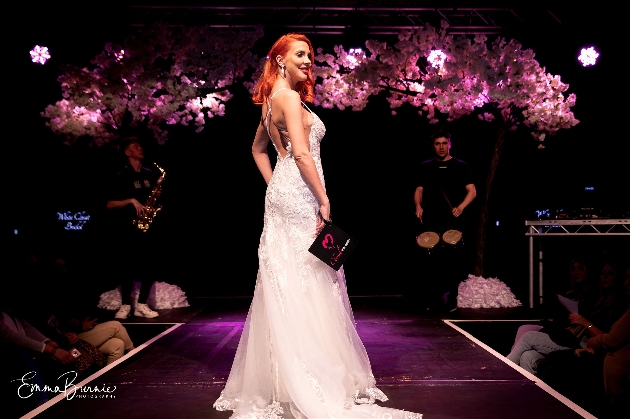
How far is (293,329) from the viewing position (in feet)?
9.20

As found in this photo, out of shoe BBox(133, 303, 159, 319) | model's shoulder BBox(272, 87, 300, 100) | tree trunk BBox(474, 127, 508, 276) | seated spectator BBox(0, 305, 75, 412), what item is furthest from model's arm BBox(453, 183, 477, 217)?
seated spectator BBox(0, 305, 75, 412)

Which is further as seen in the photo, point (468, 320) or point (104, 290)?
point (104, 290)

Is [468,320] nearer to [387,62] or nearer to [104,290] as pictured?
[387,62]

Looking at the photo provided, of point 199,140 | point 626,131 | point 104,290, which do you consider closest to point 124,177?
point 104,290

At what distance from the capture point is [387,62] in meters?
7.27

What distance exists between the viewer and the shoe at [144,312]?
6.05 m

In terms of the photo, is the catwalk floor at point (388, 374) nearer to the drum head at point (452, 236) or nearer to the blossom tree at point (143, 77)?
the drum head at point (452, 236)

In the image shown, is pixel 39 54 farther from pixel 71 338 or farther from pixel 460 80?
pixel 460 80

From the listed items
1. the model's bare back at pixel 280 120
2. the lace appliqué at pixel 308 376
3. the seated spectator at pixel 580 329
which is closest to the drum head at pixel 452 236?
the seated spectator at pixel 580 329

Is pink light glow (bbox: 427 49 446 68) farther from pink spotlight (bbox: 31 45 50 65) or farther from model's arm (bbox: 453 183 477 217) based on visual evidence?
pink spotlight (bbox: 31 45 50 65)

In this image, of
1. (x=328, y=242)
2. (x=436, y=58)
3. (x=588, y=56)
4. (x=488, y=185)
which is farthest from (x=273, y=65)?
(x=588, y=56)

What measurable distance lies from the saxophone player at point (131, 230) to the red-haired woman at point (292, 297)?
3372 millimetres

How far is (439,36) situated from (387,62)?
641 millimetres

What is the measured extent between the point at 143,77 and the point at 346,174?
3.59 metres
